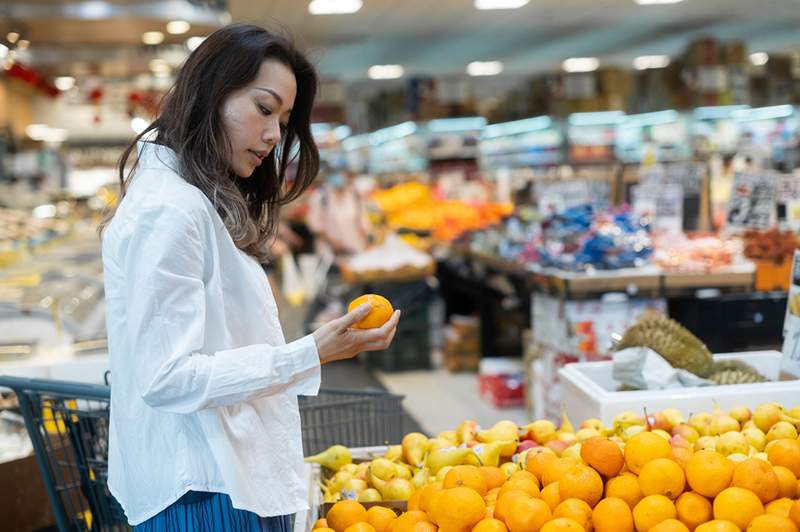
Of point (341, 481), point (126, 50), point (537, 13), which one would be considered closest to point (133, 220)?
point (341, 481)

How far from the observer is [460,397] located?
6.75 meters

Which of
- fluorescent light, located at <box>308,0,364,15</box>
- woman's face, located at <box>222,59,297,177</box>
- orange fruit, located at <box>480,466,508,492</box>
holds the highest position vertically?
fluorescent light, located at <box>308,0,364,15</box>

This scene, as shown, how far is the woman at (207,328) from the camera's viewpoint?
1.50 meters

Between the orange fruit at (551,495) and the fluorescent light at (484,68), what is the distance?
14.9m

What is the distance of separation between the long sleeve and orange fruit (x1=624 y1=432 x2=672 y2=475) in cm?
82

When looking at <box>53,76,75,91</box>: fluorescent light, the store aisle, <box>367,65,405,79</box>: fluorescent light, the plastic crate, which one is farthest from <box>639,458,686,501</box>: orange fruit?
<box>367,65,405,79</box>: fluorescent light

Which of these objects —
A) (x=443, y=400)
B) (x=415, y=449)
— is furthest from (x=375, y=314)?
(x=443, y=400)

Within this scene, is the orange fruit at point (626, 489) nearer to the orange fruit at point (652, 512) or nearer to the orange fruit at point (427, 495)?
the orange fruit at point (652, 512)

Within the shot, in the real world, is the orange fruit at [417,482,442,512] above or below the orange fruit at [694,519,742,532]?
below

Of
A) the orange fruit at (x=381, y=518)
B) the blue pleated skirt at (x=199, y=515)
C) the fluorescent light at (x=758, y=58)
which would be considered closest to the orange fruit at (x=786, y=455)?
the orange fruit at (x=381, y=518)

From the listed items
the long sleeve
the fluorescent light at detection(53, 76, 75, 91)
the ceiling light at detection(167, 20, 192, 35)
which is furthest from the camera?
the fluorescent light at detection(53, 76, 75, 91)

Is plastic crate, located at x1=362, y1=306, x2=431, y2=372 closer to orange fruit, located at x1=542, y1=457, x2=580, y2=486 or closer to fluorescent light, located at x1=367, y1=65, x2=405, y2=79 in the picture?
orange fruit, located at x1=542, y1=457, x2=580, y2=486

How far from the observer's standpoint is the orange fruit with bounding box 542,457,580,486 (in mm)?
1891

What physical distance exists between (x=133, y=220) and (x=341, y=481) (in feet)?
3.41
